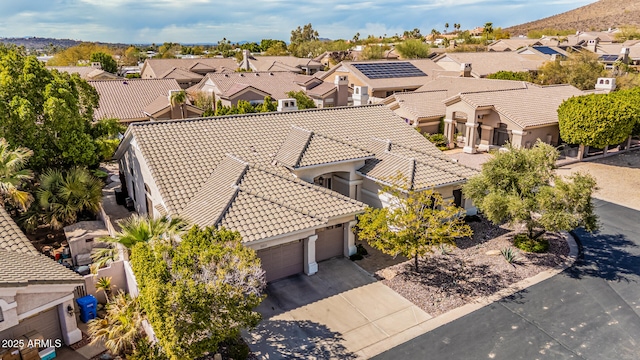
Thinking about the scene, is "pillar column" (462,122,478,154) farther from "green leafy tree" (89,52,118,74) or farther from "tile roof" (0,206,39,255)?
"green leafy tree" (89,52,118,74)

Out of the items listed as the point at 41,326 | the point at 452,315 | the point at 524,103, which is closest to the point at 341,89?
the point at 524,103

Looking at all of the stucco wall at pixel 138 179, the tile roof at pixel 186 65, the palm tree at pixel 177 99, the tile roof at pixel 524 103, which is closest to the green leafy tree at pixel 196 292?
the stucco wall at pixel 138 179

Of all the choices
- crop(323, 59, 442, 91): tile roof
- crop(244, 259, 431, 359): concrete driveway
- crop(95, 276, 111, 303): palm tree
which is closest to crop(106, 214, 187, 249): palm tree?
crop(95, 276, 111, 303): palm tree

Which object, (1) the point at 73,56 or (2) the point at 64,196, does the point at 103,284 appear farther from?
(1) the point at 73,56

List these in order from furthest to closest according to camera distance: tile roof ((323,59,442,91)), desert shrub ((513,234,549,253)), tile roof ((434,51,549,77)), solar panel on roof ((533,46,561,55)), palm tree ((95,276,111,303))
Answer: solar panel on roof ((533,46,561,55))
tile roof ((434,51,549,77))
tile roof ((323,59,442,91))
desert shrub ((513,234,549,253))
palm tree ((95,276,111,303))

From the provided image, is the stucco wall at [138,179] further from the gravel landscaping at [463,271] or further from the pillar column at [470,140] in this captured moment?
the pillar column at [470,140]

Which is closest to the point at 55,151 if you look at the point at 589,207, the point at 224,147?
the point at 224,147

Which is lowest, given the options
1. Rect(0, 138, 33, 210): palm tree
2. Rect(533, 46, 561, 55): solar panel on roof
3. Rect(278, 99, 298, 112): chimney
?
Rect(0, 138, 33, 210): palm tree
